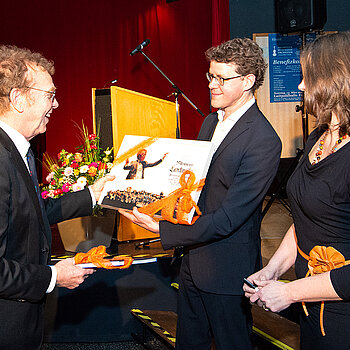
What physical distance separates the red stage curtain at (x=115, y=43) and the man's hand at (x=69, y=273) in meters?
5.89

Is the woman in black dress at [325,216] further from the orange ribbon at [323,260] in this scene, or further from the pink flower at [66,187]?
the pink flower at [66,187]

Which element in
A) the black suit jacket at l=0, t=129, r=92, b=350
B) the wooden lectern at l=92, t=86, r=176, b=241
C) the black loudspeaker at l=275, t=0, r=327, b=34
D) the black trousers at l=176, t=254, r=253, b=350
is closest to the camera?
the black suit jacket at l=0, t=129, r=92, b=350

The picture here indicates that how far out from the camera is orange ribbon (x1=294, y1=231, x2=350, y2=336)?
121cm

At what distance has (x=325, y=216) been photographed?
1.26 m

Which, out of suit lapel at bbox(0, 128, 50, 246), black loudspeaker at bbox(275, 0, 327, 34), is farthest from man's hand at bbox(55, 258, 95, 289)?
black loudspeaker at bbox(275, 0, 327, 34)

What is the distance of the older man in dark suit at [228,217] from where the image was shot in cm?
165

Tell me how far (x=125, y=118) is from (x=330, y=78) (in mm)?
2032

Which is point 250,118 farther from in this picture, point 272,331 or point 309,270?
point 272,331

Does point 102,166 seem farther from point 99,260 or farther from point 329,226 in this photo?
point 329,226

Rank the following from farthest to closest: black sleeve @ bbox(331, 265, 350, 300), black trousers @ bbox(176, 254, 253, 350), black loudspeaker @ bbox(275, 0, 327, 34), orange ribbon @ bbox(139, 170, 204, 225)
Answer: black loudspeaker @ bbox(275, 0, 327, 34) → black trousers @ bbox(176, 254, 253, 350) → orange ribbon @ bbox(139, 170, 204, 225) → black sleeve @ bbox(331, 265, 350, 300)

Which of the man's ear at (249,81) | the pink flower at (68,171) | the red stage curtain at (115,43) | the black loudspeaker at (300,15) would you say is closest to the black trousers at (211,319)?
the man's ear at (249,81)

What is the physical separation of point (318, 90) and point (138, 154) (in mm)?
815

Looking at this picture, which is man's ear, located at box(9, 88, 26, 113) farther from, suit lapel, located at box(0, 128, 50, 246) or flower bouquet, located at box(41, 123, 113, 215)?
flower bouquet, located at box(41, 123, 113, 215)

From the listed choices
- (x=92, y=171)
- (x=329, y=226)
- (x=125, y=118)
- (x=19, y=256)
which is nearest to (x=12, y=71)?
(x=19, y=256)
